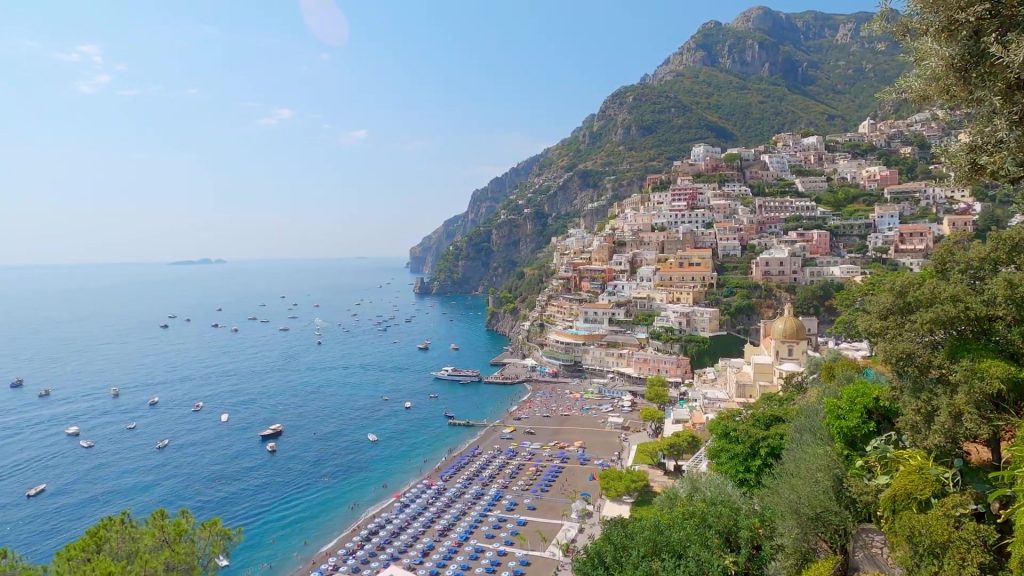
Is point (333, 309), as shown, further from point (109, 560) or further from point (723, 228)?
point (109, 560)

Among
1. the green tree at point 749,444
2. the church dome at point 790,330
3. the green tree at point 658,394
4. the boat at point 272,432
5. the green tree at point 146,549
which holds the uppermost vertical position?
the church dome at point 790,330

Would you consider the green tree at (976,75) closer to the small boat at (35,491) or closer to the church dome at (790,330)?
the church dome at (790,330)

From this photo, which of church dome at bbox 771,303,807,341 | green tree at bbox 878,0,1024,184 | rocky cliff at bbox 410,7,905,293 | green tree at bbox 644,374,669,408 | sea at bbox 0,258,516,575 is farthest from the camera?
rocky cliff at bbox 410,7,905,293

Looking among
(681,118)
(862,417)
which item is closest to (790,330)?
(862,417)

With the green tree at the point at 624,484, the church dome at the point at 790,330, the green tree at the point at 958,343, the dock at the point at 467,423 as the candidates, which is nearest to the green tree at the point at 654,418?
the church dome at the point at 790,330

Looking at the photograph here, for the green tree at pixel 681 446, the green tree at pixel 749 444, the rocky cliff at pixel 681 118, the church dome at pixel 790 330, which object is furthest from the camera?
the rocky cliff at pixel 681 118

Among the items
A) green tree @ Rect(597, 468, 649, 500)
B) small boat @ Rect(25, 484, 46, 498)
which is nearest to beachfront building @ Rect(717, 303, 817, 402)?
green tree @ Rect(597, 468, 649, 500)

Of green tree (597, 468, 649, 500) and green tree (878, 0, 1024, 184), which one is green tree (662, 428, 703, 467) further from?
green tree (878, 0, 1024, 184)
